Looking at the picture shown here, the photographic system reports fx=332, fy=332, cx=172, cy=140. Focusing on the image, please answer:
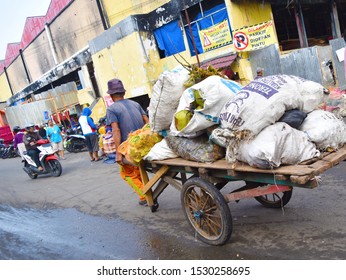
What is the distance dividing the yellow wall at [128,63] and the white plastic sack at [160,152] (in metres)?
11.4

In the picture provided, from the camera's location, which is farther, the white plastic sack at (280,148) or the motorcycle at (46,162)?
the motorcycle at (46,162)

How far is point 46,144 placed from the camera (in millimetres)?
8930

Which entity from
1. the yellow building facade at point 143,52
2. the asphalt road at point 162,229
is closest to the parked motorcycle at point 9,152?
the yellow building facade at point 143,52

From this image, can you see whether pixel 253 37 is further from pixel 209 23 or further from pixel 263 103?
pixel 263 103

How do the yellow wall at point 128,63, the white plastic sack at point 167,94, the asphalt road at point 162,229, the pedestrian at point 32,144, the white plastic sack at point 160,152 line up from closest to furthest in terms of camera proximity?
the asphalt road at point 162,229 < the white plastic sack at point 167,94 < the white plastic sack at point 160,152 < the pedestrian at point 32,144 < the yellow wall at point 128,63

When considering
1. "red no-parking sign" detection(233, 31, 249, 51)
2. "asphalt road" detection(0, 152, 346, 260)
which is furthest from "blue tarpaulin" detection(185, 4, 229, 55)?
"asphalt road" detection(0, 152, 346, 260)

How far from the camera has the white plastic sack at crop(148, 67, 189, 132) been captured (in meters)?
3.31

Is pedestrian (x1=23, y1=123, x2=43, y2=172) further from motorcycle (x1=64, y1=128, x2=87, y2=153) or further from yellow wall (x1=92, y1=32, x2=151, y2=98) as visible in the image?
yellow wall (x1=92, y1=32, x2=151, y2=98)

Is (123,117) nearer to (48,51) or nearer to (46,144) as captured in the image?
(46,144)

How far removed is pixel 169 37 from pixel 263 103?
451 inches

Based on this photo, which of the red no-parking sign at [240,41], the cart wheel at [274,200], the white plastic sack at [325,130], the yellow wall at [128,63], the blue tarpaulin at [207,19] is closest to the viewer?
the white plastic sack at [325,130]

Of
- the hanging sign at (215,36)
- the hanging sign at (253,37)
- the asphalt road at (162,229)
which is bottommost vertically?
the asphalt road at (162,229)

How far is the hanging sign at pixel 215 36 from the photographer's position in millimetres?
11602

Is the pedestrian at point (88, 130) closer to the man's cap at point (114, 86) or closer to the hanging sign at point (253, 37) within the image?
the hanging sign at point (253, 37)
